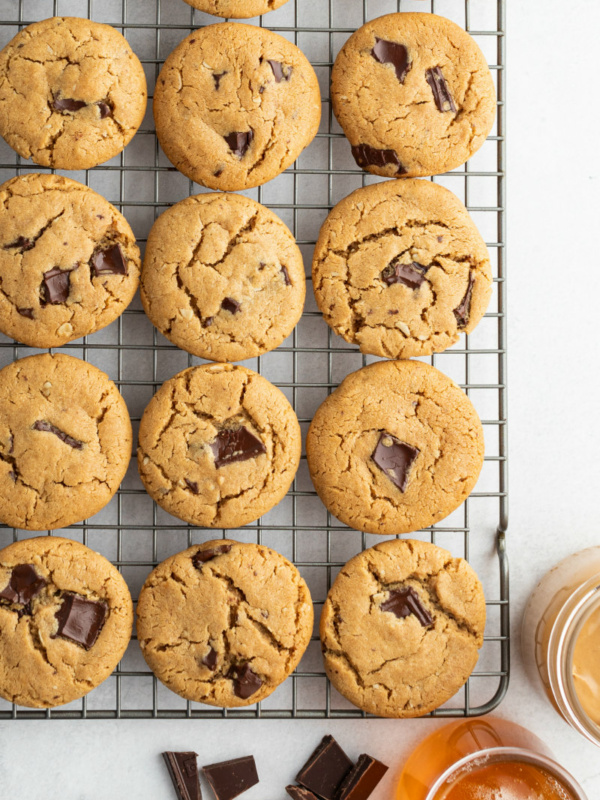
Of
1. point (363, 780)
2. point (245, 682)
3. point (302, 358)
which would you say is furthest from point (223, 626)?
point (302, 358)

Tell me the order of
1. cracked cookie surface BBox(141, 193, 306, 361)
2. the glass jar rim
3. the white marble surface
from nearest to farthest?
the glass jar rim → cracked cookie surface BBox(141, 193, 306, 361) → the white marble surface

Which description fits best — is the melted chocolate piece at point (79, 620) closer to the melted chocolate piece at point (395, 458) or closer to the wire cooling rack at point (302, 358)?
the wire cooling rack at point (302, 358)

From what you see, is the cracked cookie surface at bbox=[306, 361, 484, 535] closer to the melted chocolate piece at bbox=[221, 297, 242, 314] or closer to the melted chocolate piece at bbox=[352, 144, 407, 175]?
the melted chocolate piece at bbox=[221, 297, 242, 314]

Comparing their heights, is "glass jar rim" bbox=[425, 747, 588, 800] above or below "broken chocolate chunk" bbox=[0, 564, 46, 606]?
below

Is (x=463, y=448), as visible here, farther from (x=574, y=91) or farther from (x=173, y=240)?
(x=574, y=91)

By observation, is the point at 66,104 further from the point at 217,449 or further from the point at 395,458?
the point at 395,458

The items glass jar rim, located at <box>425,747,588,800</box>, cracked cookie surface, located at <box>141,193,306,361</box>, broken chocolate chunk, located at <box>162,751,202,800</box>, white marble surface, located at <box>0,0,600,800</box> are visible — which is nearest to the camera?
glass jar rim, located at <box>425,747,588,800</box>

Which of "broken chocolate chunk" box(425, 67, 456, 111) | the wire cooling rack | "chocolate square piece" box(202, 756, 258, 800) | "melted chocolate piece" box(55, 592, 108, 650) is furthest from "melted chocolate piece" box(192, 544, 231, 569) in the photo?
"broken chocolate chunk" box(425, 67, 456, 111)
